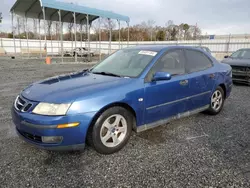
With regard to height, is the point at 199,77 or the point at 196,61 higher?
the point at 196,61

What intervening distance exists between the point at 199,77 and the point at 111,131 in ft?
6.85

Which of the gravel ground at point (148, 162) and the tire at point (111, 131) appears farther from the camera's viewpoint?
the tire at point (111, 131)

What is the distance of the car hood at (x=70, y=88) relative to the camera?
250cm

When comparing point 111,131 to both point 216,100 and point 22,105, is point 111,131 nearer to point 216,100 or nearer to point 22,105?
point 22,105

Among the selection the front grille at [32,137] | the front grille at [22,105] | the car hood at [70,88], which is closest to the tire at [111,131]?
the car hood at [70,88]

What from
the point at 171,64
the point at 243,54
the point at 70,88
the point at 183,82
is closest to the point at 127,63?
the point at 171,64

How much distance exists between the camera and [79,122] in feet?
8.03

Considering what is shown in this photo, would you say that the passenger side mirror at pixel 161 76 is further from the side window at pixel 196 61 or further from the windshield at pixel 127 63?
the side window at pixel 196 61

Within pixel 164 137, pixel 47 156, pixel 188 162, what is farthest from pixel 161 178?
pixel 47 156

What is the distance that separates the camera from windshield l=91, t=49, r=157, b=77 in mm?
3236

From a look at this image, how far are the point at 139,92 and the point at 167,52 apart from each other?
1.07m

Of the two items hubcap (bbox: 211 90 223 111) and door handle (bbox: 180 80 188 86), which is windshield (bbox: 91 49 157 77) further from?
hubcap (bbox: 211 90 223 111)

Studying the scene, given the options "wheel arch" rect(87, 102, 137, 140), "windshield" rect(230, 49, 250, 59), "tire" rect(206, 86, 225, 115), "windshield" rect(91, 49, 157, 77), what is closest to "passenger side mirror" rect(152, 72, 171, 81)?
"windshield" rect(91, 49, 157, 77)

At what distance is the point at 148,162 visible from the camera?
2627mm
